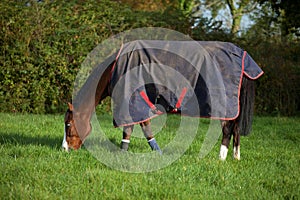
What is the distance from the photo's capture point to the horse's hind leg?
602cm

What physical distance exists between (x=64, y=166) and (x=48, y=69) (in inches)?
252

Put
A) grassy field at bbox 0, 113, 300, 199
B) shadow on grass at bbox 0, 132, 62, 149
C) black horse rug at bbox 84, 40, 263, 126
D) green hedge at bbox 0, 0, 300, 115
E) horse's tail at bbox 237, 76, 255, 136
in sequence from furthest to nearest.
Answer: green hedge at bbox 0, 0, 300, 115 < shadow on grass at bbox 0, 132, 62, 149 < horse's tail at bbox 237, 76, 255, 136 < black horse rug at bbox 84, 40, 263, 126 < grassy field at bbox 0, 113, 300, 199

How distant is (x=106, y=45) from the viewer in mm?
12000

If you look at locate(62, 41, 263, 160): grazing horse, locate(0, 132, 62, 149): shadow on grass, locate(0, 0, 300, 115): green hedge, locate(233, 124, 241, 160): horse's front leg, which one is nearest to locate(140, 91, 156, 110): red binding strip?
locate(62, 41, 263, 160): grazing horse

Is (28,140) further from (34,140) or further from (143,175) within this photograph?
(143,175)

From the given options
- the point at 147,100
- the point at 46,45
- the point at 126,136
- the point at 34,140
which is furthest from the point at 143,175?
the point at 46,45

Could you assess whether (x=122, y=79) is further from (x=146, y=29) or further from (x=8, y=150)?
(x=146, y=29)

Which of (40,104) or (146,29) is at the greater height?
(146,29)

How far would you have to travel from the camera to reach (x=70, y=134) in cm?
600

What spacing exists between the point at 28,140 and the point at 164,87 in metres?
2.42

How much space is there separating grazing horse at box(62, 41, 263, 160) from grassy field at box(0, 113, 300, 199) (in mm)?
503

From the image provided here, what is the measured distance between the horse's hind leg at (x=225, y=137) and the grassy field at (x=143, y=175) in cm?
13

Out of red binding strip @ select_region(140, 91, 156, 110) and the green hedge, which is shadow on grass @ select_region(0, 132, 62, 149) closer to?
red binding strip @ select_region(140, 91, 156, 110)

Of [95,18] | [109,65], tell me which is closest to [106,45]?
[95,18]
